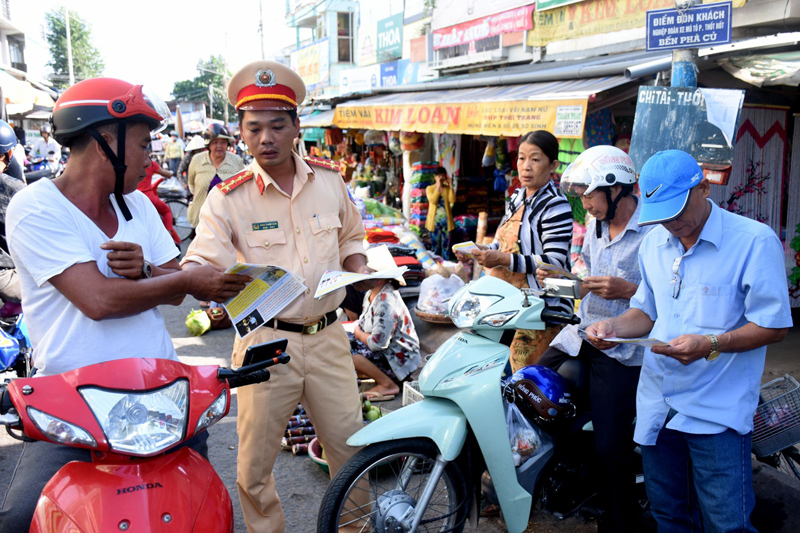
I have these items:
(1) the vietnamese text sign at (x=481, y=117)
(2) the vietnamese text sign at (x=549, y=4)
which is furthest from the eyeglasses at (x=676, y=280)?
(2) the vietnamese text sign at (x=549, y=4)

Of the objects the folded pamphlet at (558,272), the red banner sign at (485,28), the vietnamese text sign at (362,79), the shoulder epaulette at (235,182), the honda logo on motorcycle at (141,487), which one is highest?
the red banner sign at (485,28)

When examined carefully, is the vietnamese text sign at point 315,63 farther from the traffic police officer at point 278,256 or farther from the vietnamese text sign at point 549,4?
the traffic police officer at point 278,256

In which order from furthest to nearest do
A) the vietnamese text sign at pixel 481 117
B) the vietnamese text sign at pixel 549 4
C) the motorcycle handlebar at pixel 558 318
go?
the vietnamese text sign at pixel 549 4 → the vietnamese text sign at pixel 481 117 → the motorcycle handlebar at pixel 558 318

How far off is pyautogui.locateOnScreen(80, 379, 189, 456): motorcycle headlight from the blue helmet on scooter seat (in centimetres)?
158

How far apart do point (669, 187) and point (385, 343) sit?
3.16 m

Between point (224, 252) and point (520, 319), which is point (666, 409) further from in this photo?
point (224, 252)

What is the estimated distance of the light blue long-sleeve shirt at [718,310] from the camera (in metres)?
2.10

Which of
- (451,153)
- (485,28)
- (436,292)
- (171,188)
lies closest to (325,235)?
(436,292)

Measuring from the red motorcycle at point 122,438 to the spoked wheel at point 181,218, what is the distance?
11.1 metres

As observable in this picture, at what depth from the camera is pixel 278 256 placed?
2.64 meters

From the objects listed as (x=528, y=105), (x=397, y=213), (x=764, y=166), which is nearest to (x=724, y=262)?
(x=528, y=105)

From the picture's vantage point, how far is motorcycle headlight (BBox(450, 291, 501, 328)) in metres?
2.72

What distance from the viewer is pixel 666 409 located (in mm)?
2348

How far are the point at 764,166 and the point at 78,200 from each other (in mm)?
6178
